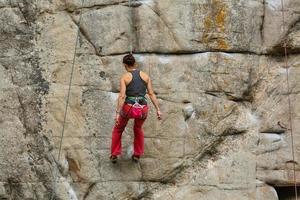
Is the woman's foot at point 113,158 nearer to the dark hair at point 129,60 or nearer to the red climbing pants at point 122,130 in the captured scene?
the red climbing pants at point 122,130

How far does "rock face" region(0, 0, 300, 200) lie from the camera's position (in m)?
11.0

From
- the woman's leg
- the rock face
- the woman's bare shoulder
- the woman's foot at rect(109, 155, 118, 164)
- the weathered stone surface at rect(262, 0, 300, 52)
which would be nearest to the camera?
the woman's bare shoulder

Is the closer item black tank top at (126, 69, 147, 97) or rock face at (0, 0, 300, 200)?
black tank top at (126, 69, 147, 97)

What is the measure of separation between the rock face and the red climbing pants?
0.42 meters

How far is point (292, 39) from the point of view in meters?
11.2

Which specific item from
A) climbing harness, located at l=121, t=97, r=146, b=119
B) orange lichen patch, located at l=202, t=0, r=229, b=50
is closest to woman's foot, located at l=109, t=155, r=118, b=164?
climbing harness, located at l=121, t=97, r=146, b=119

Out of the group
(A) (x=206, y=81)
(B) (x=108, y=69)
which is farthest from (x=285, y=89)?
(B) (x=108, y=69)

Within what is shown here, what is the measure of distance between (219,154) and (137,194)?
168 cm

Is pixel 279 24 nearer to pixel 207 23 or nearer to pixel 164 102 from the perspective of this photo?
pixel 207 23

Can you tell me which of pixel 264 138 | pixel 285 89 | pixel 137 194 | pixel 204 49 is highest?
pixel 204 49

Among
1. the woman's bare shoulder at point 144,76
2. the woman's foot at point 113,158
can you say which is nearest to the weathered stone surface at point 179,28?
the woman's bare shoulder at point 144,76

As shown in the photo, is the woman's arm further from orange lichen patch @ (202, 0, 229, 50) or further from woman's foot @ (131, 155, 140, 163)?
orange lichen patch @ (202, 0, 229, 50)

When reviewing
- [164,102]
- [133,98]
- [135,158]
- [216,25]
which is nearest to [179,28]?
[216,25]

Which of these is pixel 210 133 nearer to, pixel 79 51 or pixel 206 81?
pixel 206 81
